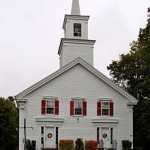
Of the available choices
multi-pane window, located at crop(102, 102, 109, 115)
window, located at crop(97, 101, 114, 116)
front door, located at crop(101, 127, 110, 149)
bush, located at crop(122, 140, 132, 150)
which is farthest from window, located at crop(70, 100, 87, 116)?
bush, located at crop(122, 140, 132, 150)

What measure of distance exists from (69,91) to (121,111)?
4.91m

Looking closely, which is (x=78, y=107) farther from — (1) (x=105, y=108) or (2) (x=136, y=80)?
(2) (x=136, y=80)

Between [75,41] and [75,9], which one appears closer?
[75,41]

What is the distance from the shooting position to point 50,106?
3850 cm

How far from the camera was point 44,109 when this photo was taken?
38219 millimetres

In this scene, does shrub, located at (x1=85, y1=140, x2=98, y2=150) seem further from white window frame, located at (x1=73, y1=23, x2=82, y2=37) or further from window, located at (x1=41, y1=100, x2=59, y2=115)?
white window frame, located at (x1=73, y1=23, x2=82, y2=37)

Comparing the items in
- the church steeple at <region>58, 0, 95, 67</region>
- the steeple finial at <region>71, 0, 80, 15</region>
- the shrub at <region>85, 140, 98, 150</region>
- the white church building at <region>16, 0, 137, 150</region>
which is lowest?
the shrub at <region>85, 140, 98, 150</region>

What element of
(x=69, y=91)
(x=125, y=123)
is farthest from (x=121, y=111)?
(x=69, y=91)

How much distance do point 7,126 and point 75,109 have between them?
75.9 feet

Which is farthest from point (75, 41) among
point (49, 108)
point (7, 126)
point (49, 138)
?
point (7, 126)

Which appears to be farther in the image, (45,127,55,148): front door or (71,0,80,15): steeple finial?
(71,0,80,15): steeple finial

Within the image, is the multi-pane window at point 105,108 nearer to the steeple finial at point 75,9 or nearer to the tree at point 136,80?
the tree at point 136,80

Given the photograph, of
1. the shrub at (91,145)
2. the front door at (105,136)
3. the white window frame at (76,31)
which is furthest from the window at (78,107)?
the white window frame at (76,31)

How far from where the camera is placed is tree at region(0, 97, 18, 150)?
59.2 metres
